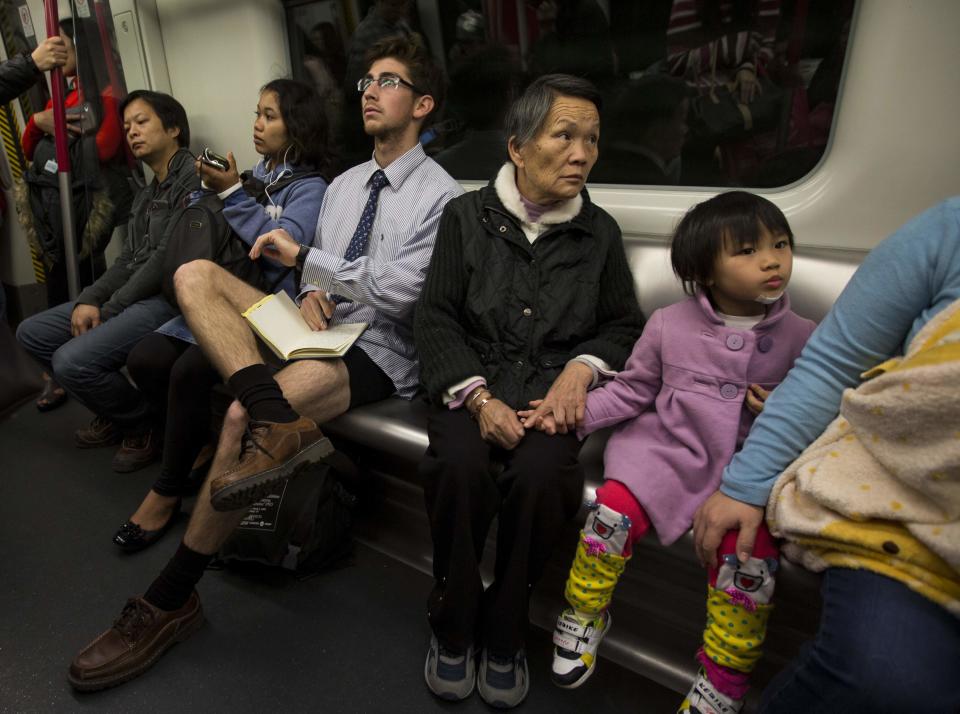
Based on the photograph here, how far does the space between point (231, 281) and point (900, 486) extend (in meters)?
2.03

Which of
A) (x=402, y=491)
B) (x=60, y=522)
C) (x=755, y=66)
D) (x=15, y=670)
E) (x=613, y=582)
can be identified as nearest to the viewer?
(x=613, y=582)

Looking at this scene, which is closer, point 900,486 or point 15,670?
point 900,486

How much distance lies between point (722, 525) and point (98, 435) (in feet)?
9.98

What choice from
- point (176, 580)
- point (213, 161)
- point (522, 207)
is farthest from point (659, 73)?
point (176, 580)

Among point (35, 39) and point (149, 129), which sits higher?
point (35, 39)

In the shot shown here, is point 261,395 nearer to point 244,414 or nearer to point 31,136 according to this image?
point 244,414

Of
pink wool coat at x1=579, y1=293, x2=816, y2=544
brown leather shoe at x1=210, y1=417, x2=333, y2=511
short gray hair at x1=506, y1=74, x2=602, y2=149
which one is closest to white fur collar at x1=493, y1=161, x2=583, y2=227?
short gray hair at x1=506, y1=74, x2=602, y2=149

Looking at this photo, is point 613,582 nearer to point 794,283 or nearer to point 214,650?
point 794,283

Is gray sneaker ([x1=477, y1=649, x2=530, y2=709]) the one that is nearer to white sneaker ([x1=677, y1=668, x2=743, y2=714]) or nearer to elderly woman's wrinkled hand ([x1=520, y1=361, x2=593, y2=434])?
white sneaker ([x1=677, y1=668, x2=743, y2=714])

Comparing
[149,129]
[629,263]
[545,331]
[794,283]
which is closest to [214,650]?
[545,331]

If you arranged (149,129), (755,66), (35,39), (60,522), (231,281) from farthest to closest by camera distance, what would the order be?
(35,39)
(149,129)
(60,522)
(231,281)
(755,66)

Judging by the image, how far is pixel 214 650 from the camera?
5.99ft

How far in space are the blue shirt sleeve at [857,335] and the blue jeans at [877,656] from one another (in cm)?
26

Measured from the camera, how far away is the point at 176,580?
1.82 m
